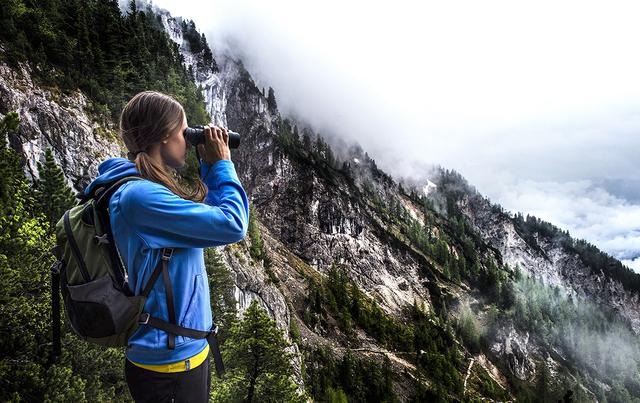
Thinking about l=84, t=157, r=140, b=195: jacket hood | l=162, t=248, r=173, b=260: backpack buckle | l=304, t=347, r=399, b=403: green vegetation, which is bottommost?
l=304, t=347, r=399, b=403: green vegetation

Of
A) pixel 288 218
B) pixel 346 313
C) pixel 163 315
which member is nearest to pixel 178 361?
pixel 163 315

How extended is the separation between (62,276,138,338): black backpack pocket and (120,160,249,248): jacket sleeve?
368 mm

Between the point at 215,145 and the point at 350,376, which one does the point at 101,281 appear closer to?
the point at 215,145

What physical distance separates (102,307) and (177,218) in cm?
71

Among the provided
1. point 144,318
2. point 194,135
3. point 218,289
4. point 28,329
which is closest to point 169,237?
point 144,318

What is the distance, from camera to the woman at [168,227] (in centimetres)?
242

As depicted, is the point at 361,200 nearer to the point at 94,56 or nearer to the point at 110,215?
the point at 94,56

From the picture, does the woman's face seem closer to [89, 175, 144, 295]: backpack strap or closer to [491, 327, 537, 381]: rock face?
[89, 175, 144, 295]: backpack strap

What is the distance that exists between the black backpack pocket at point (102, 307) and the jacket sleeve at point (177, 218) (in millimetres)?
368

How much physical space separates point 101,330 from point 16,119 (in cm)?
1077

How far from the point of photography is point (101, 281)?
242 cm

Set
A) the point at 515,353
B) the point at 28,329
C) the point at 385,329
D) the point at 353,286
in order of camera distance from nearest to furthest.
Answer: the point at 28,329 < the point at 385,329 < the point at 353,286 < the point at 515,353

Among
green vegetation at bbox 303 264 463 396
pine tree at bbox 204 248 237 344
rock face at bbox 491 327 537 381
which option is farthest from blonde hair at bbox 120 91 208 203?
rock face at bbox 491 327 537 381

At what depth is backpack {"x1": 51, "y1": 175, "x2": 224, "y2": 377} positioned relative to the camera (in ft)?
7.91
